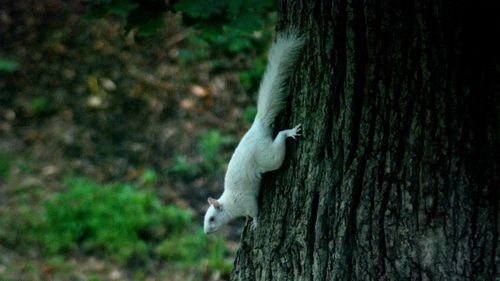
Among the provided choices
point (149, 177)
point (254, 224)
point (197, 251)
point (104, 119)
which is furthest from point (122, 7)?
point (104, 119)

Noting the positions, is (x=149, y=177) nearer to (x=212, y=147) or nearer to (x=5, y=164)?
(x=212, y=147)

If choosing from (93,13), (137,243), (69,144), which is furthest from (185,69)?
(93,13)

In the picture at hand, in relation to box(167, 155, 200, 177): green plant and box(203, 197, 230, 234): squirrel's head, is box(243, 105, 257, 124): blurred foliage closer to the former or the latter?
box(167, 155, 200, 177): green plant

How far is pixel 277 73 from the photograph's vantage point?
2971mm

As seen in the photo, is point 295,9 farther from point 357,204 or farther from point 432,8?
point 357,204

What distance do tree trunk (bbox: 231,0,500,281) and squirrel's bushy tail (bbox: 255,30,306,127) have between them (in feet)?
0.20

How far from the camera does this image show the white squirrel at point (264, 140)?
285 cm

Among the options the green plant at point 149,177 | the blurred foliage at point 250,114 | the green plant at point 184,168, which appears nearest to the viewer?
the green plant at point 149,177

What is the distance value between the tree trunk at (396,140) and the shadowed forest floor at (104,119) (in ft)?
7.92

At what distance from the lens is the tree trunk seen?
2426mm

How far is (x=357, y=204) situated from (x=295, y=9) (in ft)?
2.88

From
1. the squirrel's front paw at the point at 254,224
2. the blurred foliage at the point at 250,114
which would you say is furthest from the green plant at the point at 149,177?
the squirrel's front paw at the point at 254,224

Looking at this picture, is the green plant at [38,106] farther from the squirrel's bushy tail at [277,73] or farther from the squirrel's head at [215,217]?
the squirrel's bushy tail at [277,73]

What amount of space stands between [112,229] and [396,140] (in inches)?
135
